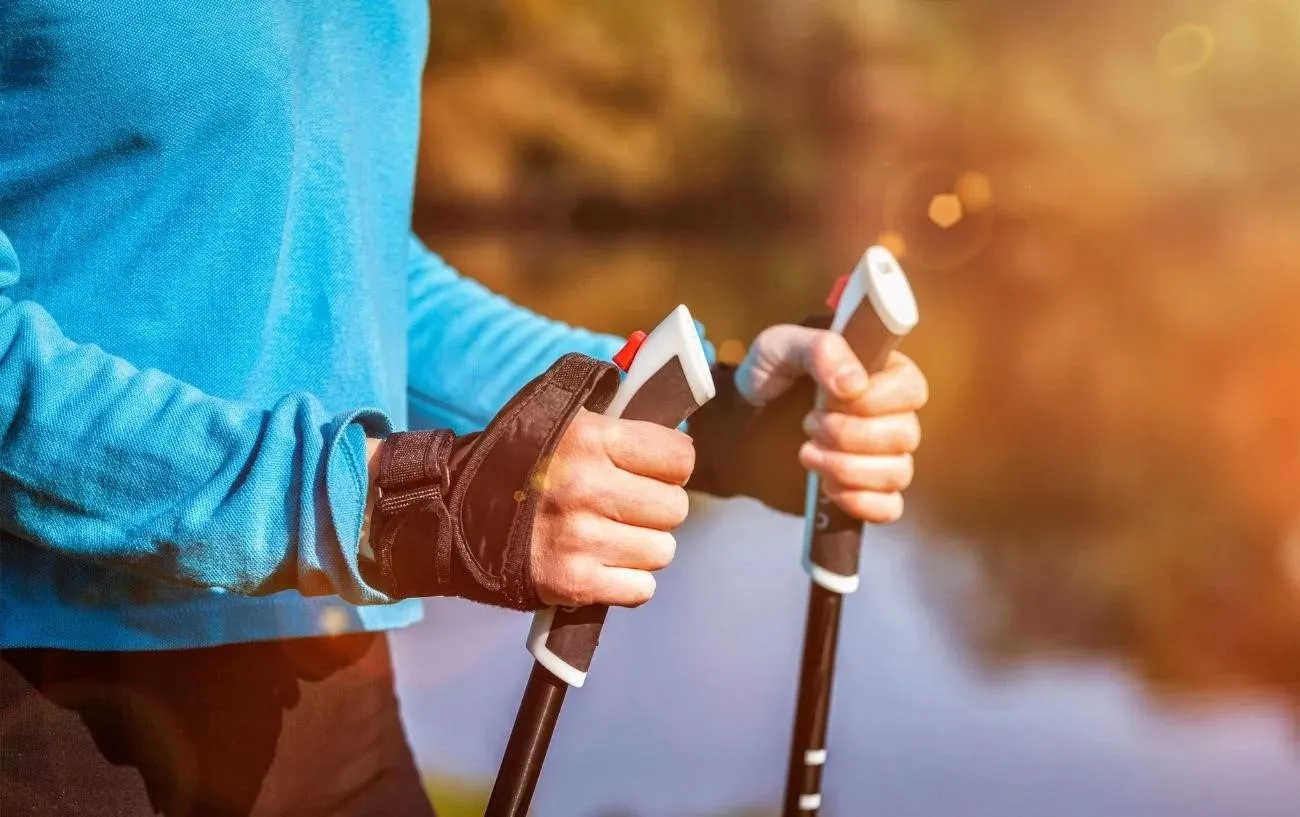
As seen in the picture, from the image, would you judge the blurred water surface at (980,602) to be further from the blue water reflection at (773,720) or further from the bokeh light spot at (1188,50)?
the bokeh light spot at (1188,50)

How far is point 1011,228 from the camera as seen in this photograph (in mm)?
3475

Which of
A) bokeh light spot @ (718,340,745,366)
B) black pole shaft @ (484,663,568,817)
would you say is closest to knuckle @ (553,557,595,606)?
black pole shaft @ (484,663,568,817)

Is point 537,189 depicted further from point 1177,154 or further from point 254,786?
point 254,786

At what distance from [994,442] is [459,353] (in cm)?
317

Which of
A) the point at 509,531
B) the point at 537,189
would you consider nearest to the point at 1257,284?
the point at 537,189

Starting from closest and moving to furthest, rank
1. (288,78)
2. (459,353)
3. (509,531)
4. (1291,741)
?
(509,531)
(288,78)
(459,353)
(1291,741)

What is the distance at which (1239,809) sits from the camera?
3023 millimetres

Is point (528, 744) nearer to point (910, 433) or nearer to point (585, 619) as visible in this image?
point (585, 619)

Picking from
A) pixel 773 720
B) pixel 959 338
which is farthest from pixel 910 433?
pixel 959 338

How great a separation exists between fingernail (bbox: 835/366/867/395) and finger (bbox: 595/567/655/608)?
0.73 ft

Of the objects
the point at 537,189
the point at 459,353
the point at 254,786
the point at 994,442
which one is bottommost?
the point at 254,786

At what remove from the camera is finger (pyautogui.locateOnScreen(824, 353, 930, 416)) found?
70 centimetres

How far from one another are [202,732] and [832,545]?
0.44 metres

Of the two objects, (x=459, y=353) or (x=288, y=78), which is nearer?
(x=288, y=78)
